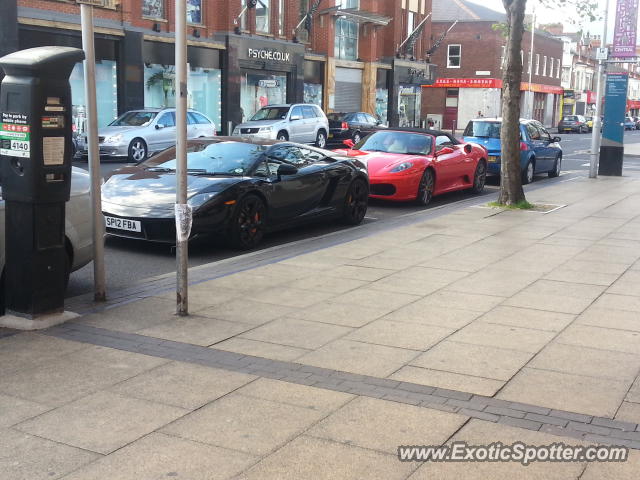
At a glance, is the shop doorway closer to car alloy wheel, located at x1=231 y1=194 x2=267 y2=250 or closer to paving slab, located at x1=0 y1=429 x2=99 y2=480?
car alloy wheel, located at x1=231 y1=194 x2=267 y2=250

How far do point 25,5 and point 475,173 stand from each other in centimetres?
1667

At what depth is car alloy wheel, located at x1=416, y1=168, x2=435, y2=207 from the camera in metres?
14.6

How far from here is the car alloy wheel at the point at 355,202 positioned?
12.1 meters

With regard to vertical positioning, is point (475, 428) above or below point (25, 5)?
below

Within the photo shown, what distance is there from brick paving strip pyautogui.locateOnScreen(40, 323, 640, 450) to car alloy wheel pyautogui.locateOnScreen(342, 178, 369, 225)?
21.0ft

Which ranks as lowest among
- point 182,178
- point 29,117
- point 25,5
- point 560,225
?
point 560,225

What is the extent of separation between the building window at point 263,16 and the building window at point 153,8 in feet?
22.6

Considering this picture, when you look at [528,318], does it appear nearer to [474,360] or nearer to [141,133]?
[474,360]

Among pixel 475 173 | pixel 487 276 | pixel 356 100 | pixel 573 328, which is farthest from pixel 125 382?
pixel 356 100

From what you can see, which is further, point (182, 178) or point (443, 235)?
point (443, 235)

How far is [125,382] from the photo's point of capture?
16.4 ft

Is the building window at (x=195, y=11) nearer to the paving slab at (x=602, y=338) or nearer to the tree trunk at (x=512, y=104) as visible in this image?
the tree trunk at (x=512, y=104)

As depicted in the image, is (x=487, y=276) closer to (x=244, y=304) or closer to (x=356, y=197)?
(x=244, y=304)

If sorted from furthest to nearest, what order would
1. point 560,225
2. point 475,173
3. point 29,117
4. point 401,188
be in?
1. point 475,173
2. point 401,188
3. point 560,225
4. point 29,117
